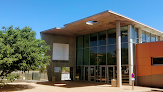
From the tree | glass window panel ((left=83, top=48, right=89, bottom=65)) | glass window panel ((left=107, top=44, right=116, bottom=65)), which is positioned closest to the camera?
the tree

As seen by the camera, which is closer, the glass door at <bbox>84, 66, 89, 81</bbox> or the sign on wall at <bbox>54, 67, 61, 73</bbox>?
the glass door at <bbox>84, 66, 89, 81</bbox>

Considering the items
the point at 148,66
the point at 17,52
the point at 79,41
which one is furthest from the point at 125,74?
the point at 17,52

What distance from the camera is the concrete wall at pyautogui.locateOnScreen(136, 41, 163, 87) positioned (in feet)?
56.7

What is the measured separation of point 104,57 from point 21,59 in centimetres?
1102

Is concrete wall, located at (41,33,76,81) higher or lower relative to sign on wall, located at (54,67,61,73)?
higher

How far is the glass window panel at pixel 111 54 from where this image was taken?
2047 centimetres

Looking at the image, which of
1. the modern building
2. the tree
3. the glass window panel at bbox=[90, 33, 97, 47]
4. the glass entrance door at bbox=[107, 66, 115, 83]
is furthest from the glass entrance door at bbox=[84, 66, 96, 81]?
the tree

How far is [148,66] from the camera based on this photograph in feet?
59.2

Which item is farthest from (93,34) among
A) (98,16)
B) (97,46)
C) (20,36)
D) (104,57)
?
(20,36)

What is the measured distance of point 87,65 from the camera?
2417 cm

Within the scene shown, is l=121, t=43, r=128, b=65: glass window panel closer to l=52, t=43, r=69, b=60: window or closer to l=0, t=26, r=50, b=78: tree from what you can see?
l=0, t=26, r=50, b=78: tree

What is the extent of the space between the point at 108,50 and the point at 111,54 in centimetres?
68

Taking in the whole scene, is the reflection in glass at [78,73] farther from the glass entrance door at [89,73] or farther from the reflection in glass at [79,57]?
the glass entrance door at [89,73]

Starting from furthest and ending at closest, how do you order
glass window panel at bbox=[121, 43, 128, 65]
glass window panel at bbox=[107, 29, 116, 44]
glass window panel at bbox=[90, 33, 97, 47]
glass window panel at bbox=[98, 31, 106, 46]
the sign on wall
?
the sign on wall < glass window panel at bbox=[90, 33, 97, 47] < glass window panel at bbox=[98, 31, 106, 46] < glass window panel at bbox=[107, 29, 116, 44] < glass window panel at bbox=[121, 43, 128, 65]
